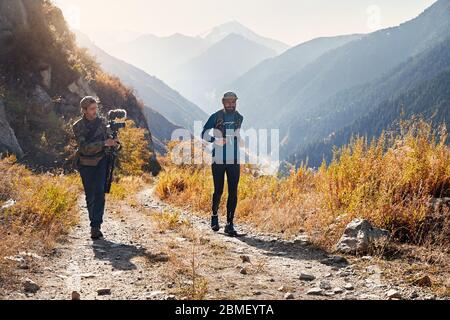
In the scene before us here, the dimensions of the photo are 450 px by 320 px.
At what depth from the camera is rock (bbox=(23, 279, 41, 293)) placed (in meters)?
4.02

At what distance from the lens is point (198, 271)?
15.9 ft

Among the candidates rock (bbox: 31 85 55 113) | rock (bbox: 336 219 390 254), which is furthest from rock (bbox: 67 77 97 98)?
rock (bbox: 336 219 390 254)

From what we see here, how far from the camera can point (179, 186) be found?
14430mm

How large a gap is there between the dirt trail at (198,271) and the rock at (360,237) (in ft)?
0.86

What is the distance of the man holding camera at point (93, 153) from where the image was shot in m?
7.18

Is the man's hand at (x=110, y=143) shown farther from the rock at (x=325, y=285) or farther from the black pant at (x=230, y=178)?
the rock at (x=325, y=285)

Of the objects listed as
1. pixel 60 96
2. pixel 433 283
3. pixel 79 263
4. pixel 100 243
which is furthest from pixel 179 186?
pixel 60 96

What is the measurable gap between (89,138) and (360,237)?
15.0 ft

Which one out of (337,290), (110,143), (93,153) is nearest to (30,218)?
(93,153)

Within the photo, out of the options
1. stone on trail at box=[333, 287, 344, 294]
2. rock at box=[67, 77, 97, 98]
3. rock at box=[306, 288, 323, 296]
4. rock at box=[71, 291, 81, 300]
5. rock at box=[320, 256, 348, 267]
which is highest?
rock at box=[67, 77, 97, 98]

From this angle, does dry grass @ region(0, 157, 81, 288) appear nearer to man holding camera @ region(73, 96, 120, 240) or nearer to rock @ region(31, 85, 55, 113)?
man holding camera @ region(73, 96, 120, 240)

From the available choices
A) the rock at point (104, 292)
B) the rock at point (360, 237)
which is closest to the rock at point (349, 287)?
the rock at point (360, 237)

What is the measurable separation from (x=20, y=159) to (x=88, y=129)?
1140 cm
